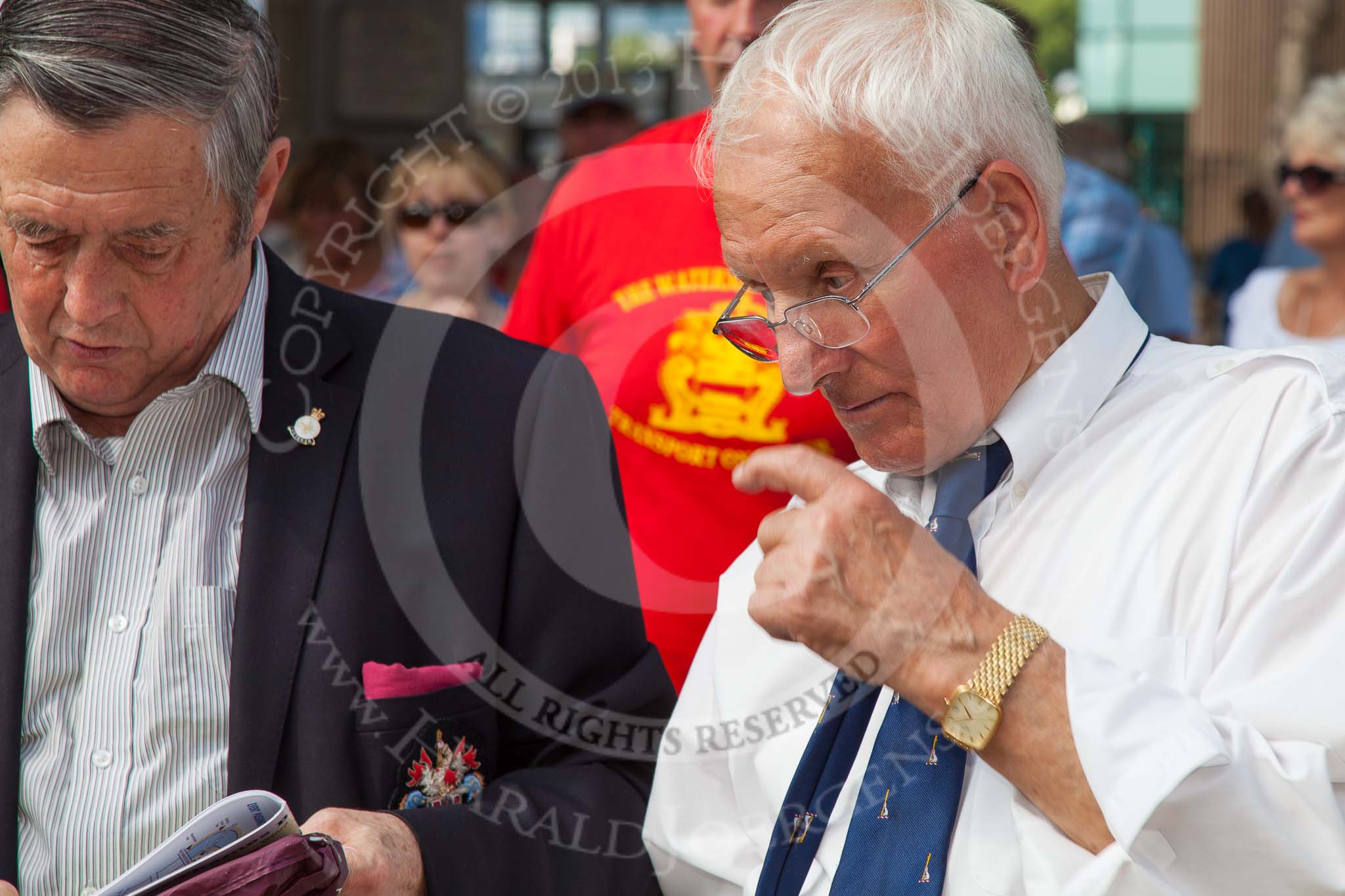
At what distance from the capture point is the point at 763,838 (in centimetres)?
195

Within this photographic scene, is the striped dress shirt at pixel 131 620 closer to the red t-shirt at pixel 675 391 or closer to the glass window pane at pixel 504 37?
the red t-shirt at pixel 675 391

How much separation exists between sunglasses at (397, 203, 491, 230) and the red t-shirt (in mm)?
1256

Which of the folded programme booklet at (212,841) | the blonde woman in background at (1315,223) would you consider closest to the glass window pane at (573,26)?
the blonde woman in background at (1315,223)

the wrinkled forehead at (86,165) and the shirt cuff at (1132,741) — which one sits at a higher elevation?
the wrinkled forehead at (86,165)

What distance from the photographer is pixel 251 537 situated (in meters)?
1.92

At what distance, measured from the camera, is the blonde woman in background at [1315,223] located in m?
4.44

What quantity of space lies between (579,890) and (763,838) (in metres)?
0.28

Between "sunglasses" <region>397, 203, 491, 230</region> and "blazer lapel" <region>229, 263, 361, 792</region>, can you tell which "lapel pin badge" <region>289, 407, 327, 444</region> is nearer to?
"blazer lapel" <region>229, 263, 361, 792</region>

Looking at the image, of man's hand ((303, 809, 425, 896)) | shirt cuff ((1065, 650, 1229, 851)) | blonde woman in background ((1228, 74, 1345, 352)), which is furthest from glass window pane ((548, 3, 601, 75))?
shirt cuff ((1065, 650, 1229, 851))

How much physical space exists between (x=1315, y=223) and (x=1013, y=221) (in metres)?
3.27

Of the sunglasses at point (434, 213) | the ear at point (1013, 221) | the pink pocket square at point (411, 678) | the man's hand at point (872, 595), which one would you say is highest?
the ear at point (1013, 221)

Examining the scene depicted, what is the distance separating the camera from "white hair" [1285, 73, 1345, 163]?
441 centimetres

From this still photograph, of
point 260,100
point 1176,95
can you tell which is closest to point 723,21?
point 260,100

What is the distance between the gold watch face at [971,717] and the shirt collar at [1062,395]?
1.36 feet
